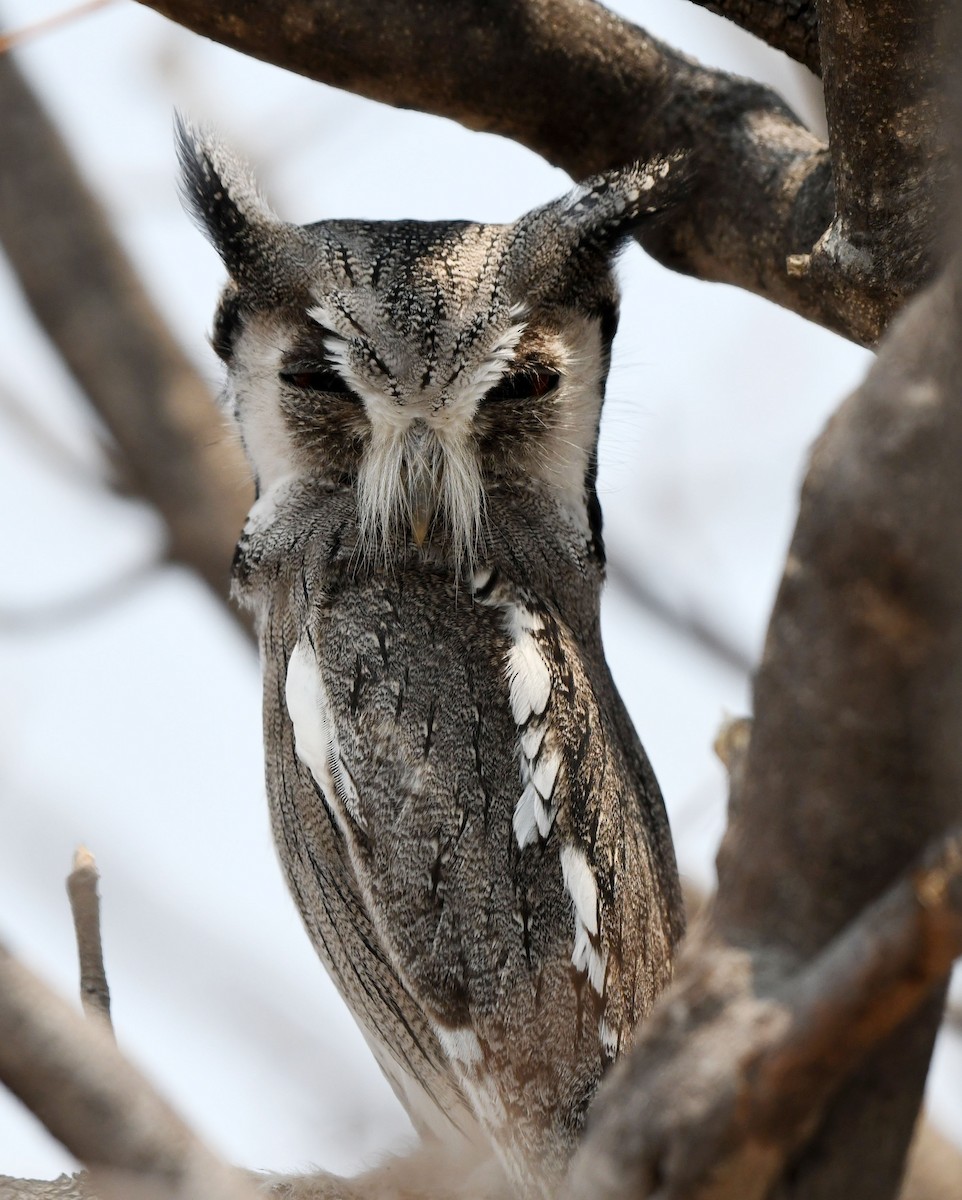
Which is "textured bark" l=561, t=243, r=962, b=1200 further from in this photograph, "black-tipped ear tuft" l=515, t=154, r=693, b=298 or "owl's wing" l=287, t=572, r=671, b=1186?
"black-tipped ear tuft" l=515, t=154, r=693, b=298

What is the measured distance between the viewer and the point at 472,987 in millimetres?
2490

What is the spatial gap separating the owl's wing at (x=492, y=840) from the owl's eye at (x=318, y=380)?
40cm

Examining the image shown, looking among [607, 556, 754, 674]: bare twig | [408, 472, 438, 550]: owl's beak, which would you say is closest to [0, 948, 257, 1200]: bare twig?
[408, 472, 438, 550]: owl's beak

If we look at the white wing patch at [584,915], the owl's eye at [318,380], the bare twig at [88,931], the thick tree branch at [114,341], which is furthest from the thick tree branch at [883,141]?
the thick tree branch at [114,341]

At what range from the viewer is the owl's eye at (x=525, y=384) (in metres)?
2.72

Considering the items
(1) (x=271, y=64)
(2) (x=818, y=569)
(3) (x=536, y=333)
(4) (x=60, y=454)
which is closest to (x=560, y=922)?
(3) (x=536, y=333)

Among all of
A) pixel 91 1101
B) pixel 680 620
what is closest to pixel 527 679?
pixel 91 1101

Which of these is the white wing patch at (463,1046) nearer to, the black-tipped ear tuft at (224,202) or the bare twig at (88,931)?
the bare twig at (88,931)

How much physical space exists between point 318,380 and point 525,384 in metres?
0.40

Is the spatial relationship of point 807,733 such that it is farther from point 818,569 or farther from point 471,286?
point 471,286

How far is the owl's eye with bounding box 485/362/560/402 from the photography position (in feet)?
8.93

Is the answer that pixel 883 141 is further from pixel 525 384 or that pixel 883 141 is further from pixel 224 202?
pixel 224 202

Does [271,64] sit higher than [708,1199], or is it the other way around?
[271,64]

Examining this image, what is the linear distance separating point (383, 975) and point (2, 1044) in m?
1.55
